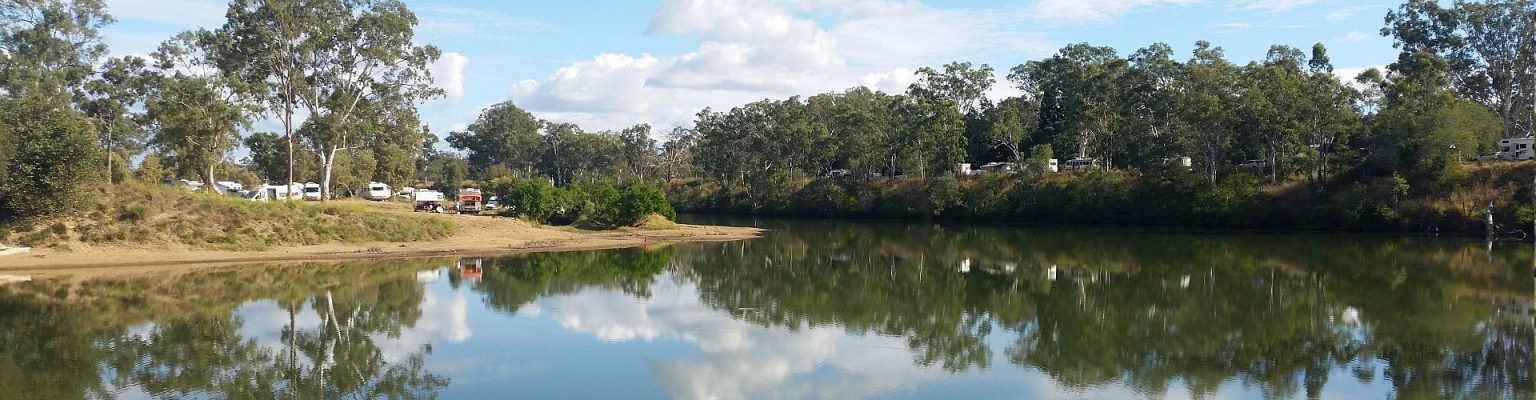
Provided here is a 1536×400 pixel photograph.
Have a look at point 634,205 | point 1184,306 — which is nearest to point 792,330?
point 1184,306

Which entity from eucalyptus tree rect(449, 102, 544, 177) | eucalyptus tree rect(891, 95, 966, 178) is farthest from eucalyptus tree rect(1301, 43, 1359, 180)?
eucalyptus tree rect(449, 102, 544, 177)

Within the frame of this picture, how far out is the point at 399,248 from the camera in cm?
4266

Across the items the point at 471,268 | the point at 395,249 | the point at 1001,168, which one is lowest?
the point at 471,268

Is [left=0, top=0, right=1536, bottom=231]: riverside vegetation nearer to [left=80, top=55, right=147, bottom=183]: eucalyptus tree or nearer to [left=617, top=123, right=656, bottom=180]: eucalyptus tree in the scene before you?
[left=80, top=55, right=147, bottom=183]: eucalyptus tree

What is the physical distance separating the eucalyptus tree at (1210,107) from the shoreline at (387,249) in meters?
29.5

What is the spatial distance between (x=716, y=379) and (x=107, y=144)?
195 feet

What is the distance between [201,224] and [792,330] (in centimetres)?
2839

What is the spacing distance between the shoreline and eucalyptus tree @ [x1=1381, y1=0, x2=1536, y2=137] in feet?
Result: 157

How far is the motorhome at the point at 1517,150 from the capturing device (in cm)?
5493

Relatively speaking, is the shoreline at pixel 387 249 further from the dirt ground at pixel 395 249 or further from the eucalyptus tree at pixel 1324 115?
the eucalyptus tree at pixel 1324 115

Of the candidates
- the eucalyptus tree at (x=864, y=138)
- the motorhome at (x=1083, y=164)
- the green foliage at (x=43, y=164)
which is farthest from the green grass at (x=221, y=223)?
the motorhome at (x=1083, y=164)

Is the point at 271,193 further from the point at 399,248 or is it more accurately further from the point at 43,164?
the point at 43,164

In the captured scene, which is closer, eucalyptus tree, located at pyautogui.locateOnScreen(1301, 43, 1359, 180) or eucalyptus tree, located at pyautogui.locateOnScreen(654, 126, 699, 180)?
eucalyptus tree, located at pyautogui.locateOnScreen(1301, 43, 1359, 180)

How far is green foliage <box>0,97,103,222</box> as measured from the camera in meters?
Result: 34.2
